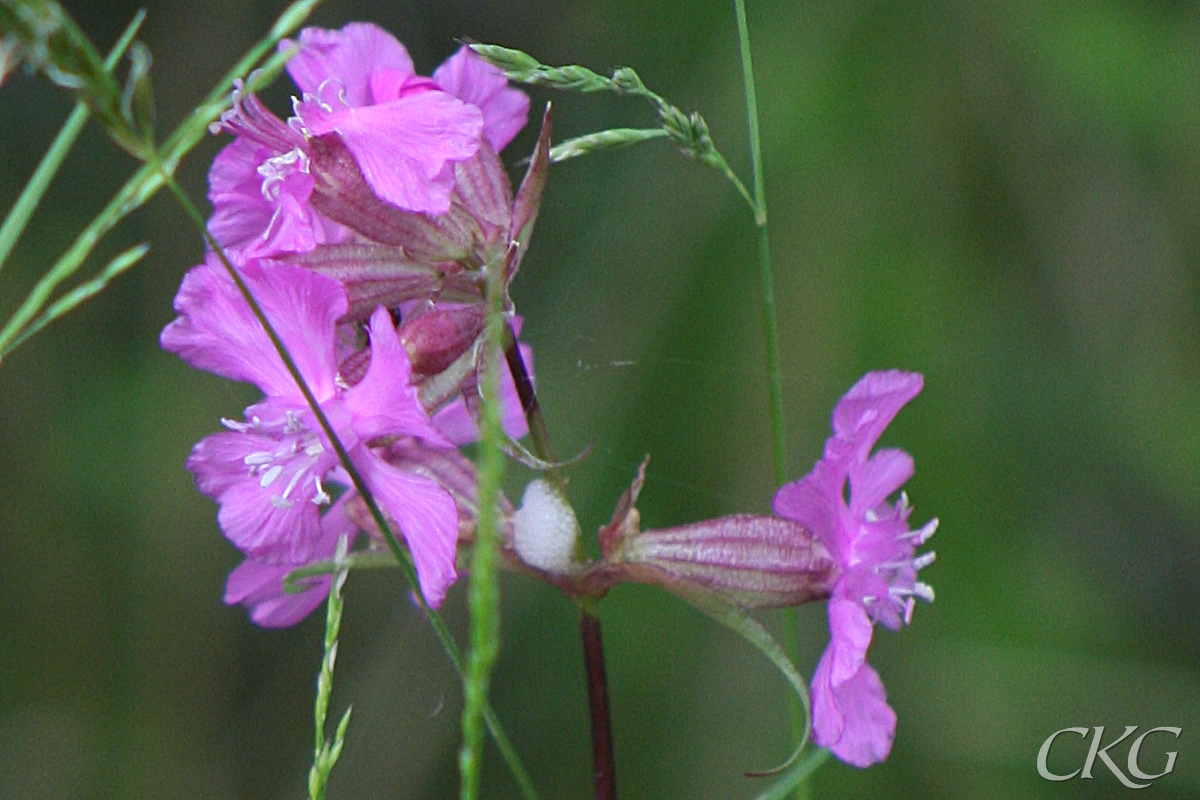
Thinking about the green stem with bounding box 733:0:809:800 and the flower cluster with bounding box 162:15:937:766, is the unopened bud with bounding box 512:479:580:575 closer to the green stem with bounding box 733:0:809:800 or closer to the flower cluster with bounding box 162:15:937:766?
the flower cluster with bounding box 162:15:937:766

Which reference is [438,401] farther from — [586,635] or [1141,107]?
[1141,107]

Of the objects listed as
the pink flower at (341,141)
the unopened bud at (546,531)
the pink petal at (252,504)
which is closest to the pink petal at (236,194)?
the pink flower at (341,141)

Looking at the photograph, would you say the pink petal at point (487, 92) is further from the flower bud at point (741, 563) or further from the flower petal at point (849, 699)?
the flower petal at point (849, 699)

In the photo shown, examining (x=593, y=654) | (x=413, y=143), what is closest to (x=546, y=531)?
(x=593, y=654)

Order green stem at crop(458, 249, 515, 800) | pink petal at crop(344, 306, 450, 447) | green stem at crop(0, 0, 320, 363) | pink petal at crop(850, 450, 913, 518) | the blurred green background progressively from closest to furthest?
green stem at crop(458, 249, 515, 800) < green stem at crop(0, 0, 320, 363) < pink petal at crop(344, 306, 450, 447) < pink petal at crop(850, 450, 913, 518) < the blurred green background

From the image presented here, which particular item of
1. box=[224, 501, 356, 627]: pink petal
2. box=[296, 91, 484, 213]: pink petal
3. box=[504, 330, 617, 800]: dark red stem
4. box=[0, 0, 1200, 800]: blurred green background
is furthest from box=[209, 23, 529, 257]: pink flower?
box=[0, 0, 1200, 800]: blurred green background

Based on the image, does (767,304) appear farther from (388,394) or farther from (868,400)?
(388,394)

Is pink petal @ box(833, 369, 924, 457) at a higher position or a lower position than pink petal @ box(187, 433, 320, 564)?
higher
